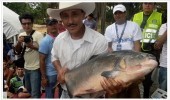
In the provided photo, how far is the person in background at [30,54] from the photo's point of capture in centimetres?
477

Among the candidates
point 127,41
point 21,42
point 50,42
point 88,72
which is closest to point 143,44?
point 127,41

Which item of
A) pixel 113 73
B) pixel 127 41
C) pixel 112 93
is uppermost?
pixel 127 41

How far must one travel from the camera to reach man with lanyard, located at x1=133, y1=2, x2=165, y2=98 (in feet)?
14.3

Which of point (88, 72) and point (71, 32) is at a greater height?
point (71, 32)

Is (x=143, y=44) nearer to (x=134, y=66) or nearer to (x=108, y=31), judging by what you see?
(x=108, y=31)

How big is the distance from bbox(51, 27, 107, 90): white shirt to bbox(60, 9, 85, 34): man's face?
9cm

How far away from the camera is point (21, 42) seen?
489 centimetres

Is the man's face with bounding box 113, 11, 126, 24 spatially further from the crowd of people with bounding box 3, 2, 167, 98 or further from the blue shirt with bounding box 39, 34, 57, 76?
the blue shirt with bounding box 39, 34, 57, 76

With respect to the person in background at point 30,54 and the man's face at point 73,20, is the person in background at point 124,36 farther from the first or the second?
the man's face at point 73,20

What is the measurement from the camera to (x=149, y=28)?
14.5 feet

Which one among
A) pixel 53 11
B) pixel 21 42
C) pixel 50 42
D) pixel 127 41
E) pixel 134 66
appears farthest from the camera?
pixel 21 42

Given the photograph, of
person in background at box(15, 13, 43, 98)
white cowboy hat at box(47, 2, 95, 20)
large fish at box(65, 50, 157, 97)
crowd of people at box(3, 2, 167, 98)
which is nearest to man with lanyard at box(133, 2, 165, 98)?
crowd of people at box(3, 2, 167, 98)

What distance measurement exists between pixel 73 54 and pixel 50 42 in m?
1.84

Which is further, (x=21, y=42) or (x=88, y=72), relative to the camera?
(x=21, y=42)
